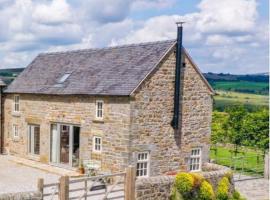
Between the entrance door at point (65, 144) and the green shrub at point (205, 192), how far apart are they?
25.8ft

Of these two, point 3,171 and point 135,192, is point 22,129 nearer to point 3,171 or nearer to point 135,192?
point 3,171

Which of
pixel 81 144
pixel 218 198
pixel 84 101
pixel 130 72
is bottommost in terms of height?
pixel 218 198

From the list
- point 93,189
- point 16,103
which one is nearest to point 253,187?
point 93,189

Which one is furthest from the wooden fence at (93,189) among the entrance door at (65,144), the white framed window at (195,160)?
the white framed window at (195,160)

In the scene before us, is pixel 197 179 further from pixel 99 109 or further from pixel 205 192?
pixel 99 109

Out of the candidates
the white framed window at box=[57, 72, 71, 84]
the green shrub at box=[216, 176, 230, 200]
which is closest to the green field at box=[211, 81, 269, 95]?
the white framed window at box=[57, 72, 71, 84]

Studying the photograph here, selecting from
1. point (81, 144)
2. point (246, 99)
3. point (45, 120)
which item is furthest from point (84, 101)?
point (246, 99)

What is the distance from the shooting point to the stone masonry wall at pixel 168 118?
2264 cm

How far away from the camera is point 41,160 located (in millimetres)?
27875

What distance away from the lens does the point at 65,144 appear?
26547 millimetres

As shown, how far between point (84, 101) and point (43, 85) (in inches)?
190

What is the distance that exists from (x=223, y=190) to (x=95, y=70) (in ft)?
33.1

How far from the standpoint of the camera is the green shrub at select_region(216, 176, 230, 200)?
22.3m

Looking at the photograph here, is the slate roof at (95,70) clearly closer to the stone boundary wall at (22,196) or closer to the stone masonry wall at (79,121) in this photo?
the stone masonry wall at (79,121)
